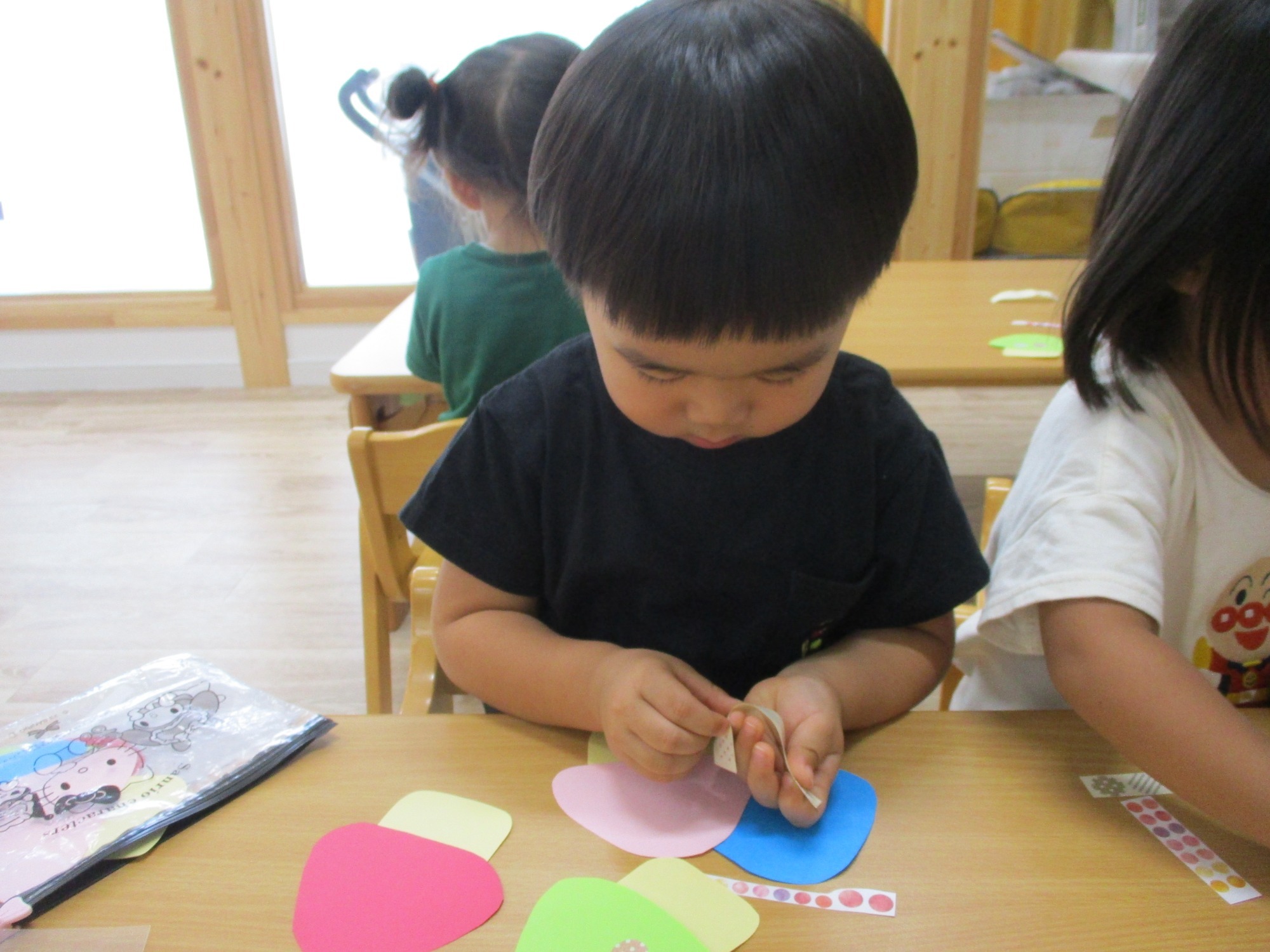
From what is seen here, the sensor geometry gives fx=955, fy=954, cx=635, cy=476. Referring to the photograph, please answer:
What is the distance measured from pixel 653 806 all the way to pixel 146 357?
3.79 meters

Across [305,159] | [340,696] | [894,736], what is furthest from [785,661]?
[305,159]

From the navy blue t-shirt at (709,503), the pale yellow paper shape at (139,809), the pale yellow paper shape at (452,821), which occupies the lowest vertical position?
the pale yellow paper shape at (452,821)

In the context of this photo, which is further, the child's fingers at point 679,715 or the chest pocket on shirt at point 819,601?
the chest pocket on shirt at point 819,601

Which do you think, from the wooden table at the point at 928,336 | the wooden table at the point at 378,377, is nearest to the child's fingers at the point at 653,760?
the wooden table at the point at 928,336

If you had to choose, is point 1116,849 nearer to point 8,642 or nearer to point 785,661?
point 785,661

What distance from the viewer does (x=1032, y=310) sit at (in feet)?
6.07

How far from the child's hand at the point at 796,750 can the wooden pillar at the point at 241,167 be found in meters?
3.48

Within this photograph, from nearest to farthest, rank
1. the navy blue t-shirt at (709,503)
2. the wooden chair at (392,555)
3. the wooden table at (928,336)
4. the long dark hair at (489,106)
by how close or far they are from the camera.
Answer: the navy blue t-shirt at (709,503), the wooden chair at (392,555), the long dark hair at (489,106), the wooden table at (928,336)

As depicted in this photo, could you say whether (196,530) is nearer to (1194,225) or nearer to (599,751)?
(599,751)

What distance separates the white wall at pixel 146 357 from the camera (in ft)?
12.3

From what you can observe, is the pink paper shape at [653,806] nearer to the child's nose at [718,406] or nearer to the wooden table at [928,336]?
the child's nose at [718,406]

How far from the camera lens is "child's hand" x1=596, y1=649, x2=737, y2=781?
A: 580 mm

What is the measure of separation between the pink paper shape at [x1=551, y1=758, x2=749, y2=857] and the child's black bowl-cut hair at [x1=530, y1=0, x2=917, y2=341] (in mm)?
280

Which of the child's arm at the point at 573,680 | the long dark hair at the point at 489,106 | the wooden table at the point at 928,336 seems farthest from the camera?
the wooden table at the point at 928,336
